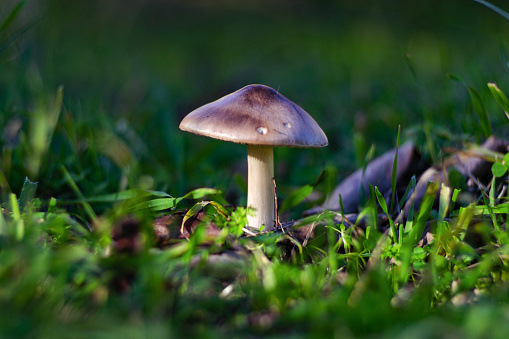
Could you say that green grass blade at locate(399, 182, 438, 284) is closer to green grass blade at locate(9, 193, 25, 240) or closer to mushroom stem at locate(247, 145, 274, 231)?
mushroom stem at locate(247, 145, 274, 231)

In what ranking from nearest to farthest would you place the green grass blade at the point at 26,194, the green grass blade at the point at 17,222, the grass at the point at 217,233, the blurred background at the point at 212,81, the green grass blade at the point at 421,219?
the grass at the point at 217,233
the green grass blade at the point at 17,222
the green grass blade at the point at 421,219
the green grass blade at the point at 26,194
the blurred background at the point at 212,81

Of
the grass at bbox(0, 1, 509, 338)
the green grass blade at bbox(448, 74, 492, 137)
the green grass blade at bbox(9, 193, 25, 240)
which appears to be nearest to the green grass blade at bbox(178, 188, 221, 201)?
the grass at bbox(0, 1, 509, 338)

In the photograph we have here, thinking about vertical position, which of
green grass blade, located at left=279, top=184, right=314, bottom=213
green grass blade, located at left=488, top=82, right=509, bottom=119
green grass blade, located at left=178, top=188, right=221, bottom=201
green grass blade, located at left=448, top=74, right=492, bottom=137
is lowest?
green grass blade, located at left=279, top=184, right=314, bottom=213

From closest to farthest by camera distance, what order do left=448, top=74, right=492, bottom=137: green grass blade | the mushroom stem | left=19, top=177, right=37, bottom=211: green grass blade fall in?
1. left=19, top=177, right=37, bottom=211: green grass blade
2. the mushroom stem
3. left=448, top=74, right=492, bottom=137: green grass blade

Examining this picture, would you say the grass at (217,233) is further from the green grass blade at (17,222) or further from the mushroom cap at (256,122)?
the mushroom cap at (256,122)

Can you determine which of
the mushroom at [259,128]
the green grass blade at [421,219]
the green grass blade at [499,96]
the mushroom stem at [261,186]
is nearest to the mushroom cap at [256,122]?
the mushroom at [259,128]

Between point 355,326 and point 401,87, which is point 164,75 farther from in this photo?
point 355,326
